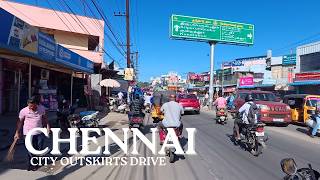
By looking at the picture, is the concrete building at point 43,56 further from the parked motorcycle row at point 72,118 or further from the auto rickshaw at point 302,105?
the auto rickshaw at point 302,105

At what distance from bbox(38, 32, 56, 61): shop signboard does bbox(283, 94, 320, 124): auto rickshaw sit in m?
14.3

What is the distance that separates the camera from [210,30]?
47.2m

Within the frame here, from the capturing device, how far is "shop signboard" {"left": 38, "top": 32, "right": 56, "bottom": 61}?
15883 millimetres

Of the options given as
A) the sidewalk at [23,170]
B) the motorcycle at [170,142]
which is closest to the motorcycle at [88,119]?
the sidewalk at [23,170]

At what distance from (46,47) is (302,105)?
15573 mm

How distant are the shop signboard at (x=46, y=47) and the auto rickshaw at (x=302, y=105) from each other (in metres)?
14.3

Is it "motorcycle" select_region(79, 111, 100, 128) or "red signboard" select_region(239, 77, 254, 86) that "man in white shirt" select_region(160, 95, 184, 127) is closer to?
"motorcycle" select_region(79, 111, 100, 128)

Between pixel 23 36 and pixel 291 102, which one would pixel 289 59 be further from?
pixel 23 36

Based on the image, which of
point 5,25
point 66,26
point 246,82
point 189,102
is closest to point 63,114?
point 5,25

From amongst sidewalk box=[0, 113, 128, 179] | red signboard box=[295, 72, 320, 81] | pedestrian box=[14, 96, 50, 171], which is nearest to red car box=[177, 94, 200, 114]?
red signboard box=[295, 72, 320, 81]

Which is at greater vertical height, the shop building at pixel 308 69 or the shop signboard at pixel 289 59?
the shop signboard at pixel 289 59

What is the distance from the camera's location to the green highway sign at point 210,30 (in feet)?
151

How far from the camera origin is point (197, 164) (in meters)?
11.3

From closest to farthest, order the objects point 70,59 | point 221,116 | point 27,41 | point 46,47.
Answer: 1. point 27,41
2. point 46,47
3. point 70,59
4. point 221,116
